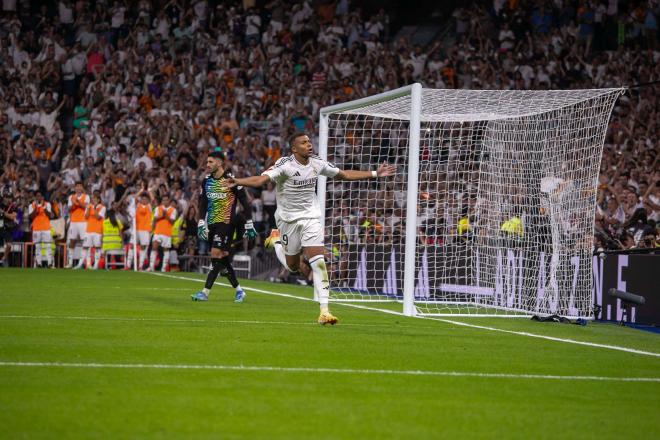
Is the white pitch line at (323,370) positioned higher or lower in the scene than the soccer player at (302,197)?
lower

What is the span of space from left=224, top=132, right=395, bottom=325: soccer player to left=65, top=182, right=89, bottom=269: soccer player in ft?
55.6

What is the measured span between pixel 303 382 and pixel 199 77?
26.0 metres

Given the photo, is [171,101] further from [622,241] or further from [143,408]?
[143,408]

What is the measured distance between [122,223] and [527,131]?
16041 millimetres

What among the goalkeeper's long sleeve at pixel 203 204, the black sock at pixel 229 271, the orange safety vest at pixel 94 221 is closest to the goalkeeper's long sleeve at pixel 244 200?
the goalkeeper's long sleeve at pixel 203 204

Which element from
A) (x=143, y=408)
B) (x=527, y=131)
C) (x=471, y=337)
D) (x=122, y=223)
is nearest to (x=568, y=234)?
(x=527, y=131)

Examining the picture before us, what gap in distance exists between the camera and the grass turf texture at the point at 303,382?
6.27 m

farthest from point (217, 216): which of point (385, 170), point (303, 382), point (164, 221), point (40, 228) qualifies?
point (40, 228)

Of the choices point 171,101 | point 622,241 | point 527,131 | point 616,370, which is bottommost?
point 616,370

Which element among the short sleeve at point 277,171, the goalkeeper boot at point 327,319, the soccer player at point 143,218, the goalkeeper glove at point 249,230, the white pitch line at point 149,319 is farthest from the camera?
the soccer player at point 143,218

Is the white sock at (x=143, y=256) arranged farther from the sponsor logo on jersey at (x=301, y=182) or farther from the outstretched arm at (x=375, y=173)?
the outstretched arm at (x=375, y=173)

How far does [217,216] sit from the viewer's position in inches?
657

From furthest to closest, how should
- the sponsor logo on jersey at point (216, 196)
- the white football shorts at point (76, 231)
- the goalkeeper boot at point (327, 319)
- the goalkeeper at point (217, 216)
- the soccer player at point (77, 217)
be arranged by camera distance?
the white football shorts at point (76, 231), the soccer player at point (77, 217), the sponsor logo on jersey at point (216, 196), the goalkeeper at point (217, 216), the goalkeeper boot at point (327, 319)

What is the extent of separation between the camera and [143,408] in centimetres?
657
